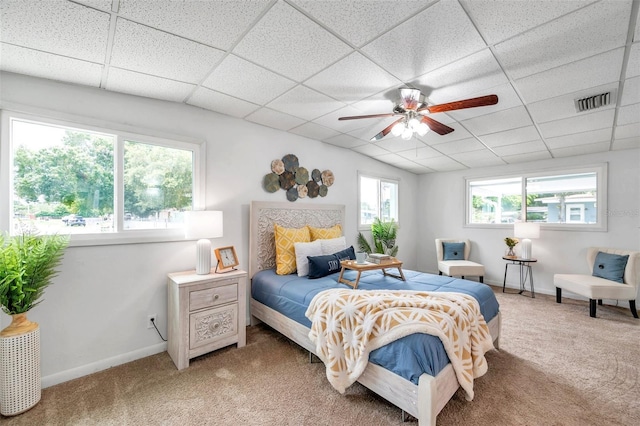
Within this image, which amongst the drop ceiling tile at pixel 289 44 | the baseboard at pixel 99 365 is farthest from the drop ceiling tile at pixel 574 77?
the baseboard at pixel 99 365

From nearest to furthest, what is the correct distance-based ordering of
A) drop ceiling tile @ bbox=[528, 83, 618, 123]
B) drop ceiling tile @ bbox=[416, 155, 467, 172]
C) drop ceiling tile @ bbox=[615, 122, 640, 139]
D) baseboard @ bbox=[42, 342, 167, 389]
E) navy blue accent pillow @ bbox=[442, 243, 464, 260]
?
1. baseboard @ bbox=[42, 342, 167, 389]
2. drop ceiling tile @ bbox=[528, 83, 618, 123]
3. drop ceiling tile @ bbox=[615, 122, 640, 139]
4. drop ceiling tile @ bbox=[416, 155, 467, 172]
5. navy blue accent pillow @ bbox=[442, 243, 464, 260]

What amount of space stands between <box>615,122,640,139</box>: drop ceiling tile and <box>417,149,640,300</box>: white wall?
744 mm

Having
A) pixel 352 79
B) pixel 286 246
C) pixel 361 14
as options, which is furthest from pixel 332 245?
pixel 361 14

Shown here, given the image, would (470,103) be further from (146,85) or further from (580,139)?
(580,139)

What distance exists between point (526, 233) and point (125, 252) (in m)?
5.65

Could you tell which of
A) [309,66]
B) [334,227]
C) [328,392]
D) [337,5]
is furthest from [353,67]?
[328,392]

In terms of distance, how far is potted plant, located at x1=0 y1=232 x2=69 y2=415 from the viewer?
176 cm

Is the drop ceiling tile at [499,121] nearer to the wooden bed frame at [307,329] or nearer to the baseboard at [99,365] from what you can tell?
the wooden bed frame at [307,329]

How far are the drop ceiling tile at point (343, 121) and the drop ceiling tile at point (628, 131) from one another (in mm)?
2974

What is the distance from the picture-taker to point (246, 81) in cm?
233

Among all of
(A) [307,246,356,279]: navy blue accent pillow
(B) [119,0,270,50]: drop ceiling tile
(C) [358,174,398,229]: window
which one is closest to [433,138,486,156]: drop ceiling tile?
(C) [358,174,398,229]: window

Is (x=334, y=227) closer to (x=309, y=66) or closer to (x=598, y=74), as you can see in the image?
(x=309, y=66)

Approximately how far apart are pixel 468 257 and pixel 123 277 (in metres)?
5.66

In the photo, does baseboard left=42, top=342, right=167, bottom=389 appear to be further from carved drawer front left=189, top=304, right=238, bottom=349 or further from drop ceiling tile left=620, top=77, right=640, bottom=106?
drop ceiling tile left=620, top=77, right=640, bottom=106
